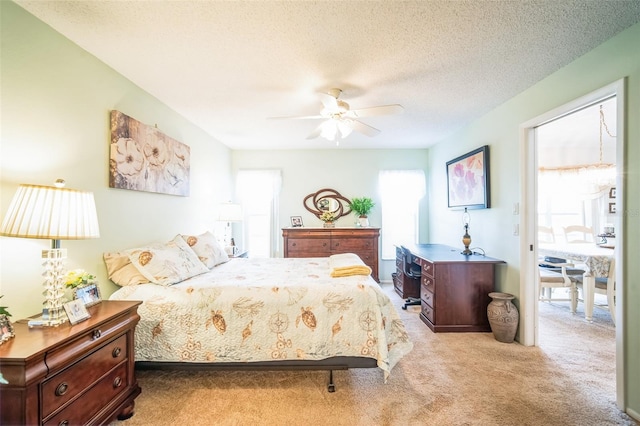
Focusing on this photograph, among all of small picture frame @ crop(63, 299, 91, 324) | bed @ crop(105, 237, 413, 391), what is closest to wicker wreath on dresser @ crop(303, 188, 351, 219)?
bed @ crop(105, 237, 413, 391)

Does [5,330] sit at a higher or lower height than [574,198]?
lower

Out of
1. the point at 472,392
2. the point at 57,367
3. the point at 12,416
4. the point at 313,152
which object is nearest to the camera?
the point at 12,416

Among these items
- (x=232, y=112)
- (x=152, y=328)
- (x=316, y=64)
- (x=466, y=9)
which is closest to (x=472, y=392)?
(x=152, y=328)

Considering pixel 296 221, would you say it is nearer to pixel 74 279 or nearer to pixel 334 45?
pixel 334 45

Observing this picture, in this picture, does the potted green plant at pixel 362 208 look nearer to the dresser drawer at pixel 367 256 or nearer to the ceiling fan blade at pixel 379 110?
the dresser drawer at pixel 367 256

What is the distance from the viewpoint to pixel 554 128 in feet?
14.3

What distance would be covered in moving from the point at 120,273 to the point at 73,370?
38.3 inches

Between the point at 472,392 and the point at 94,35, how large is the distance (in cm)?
376

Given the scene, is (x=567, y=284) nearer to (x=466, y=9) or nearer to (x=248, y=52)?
(x=466, y=9)

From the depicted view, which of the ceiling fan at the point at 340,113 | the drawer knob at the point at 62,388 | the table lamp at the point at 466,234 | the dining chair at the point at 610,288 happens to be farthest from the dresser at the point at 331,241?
the drawer knob at the point at 62,388

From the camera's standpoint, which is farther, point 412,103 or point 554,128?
point 554,128

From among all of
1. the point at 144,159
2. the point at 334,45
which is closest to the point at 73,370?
the point at 144,159

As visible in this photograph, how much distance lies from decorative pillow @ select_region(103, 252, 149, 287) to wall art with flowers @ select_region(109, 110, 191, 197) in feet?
2.02

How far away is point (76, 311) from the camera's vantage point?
1534 mm
